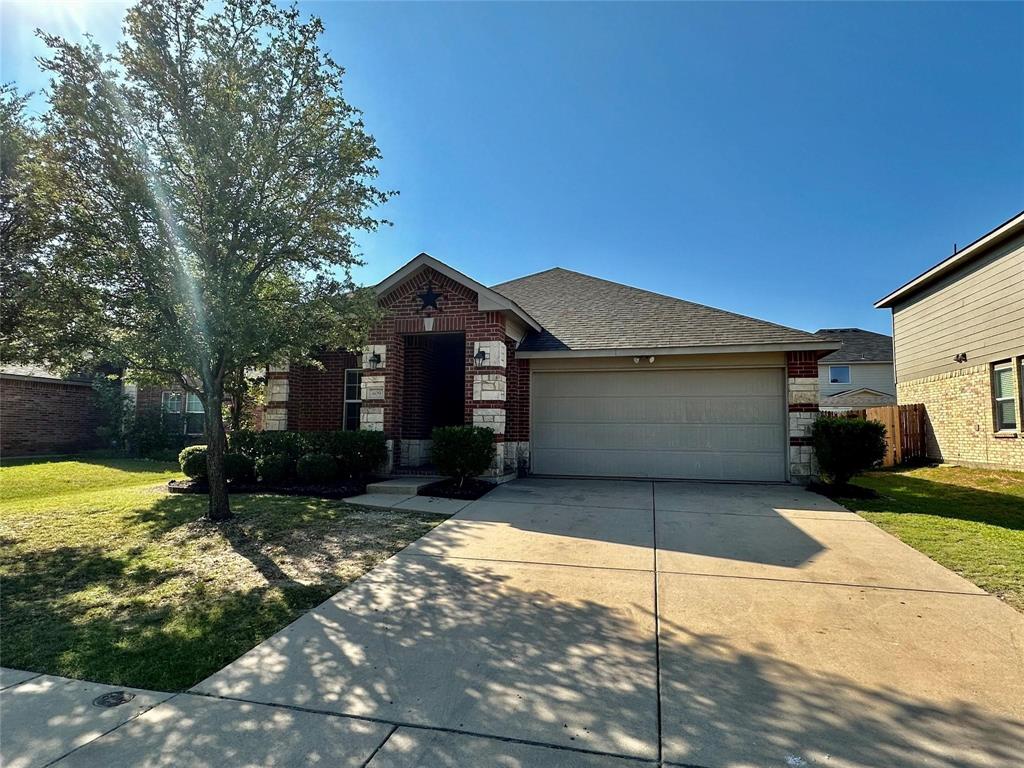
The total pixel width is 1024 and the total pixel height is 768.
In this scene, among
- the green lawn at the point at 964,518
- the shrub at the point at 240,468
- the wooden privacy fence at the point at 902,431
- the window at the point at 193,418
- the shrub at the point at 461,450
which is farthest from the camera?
the window at the point at 193,418

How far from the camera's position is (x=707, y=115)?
10.4 m

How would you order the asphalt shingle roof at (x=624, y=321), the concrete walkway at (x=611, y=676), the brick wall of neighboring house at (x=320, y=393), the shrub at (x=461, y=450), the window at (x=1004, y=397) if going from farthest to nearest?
the brick wall of neighboring house at (x=320, y=393)
the window at (x=1004, y=397)
the asphalt shingle roof at (x=624, y=321)
the shrub at (x=461, y=450)
the concrete walkway at (x=611, y=676)

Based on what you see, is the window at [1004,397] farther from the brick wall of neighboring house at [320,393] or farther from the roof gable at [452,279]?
the brick wall of neighboring house at [320,393]

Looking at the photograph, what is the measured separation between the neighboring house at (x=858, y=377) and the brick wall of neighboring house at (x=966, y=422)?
13.2 m

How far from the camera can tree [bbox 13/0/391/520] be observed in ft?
20.3

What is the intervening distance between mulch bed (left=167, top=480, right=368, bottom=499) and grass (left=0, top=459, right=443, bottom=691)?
13.4 inches

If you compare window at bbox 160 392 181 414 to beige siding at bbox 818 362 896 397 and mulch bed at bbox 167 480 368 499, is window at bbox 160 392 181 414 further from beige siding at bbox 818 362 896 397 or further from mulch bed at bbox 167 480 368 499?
beige siding at bbox 818 362 896 397

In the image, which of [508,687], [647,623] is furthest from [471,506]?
[508,687]

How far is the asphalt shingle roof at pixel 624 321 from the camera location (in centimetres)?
1068

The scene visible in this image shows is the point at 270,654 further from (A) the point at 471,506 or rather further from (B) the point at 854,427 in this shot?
(B) the point at 854,427

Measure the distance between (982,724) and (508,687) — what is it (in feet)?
8.05

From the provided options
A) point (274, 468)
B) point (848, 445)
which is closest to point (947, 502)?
point (848, 445)

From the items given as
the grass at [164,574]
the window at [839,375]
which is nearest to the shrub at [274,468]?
the grass at [164,574]

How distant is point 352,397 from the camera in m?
11.8
